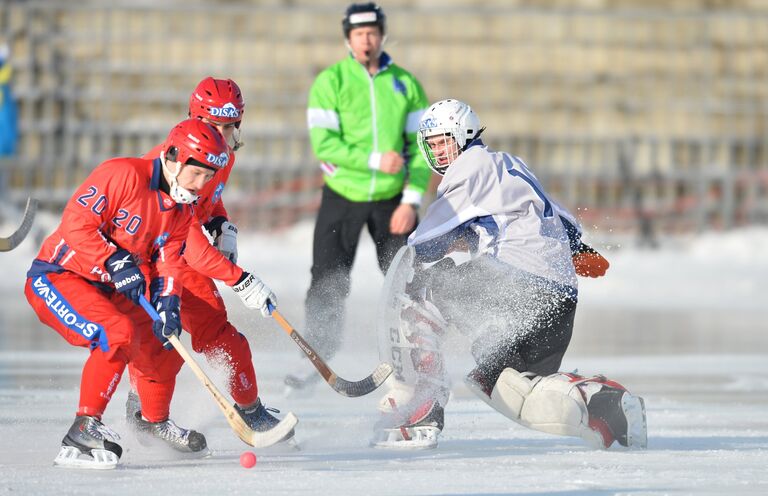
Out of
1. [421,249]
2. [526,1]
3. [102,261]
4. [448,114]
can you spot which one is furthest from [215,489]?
[526,1]

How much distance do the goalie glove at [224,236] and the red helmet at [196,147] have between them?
2.13 feet

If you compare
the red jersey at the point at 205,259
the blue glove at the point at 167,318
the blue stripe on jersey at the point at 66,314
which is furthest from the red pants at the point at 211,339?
the blue stripe on jersey at the point at 66,314

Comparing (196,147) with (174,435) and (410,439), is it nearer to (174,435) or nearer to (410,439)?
(174,435)

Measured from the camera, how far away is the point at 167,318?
5211 mm

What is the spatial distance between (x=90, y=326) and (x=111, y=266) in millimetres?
219

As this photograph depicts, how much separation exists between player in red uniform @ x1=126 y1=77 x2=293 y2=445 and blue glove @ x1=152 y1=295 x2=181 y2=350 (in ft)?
0.93

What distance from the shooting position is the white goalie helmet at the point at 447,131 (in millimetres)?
5902

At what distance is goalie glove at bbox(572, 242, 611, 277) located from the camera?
6.08 meters

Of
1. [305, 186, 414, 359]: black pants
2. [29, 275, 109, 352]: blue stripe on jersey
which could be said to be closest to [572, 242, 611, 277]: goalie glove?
[305, 186, 414, 359]: black pants

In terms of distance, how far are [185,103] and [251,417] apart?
10.6m

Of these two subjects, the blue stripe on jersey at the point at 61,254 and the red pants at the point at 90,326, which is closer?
the red pants at the point at 90,326

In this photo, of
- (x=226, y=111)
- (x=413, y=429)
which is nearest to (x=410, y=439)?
(x=413, y=429)

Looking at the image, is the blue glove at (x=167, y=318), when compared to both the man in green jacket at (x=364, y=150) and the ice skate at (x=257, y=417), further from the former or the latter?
the man in green jacket at (x=364, y=150)

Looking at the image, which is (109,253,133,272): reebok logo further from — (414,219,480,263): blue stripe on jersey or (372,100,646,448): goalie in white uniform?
(414,219,480,263): blue stripe on jersey
